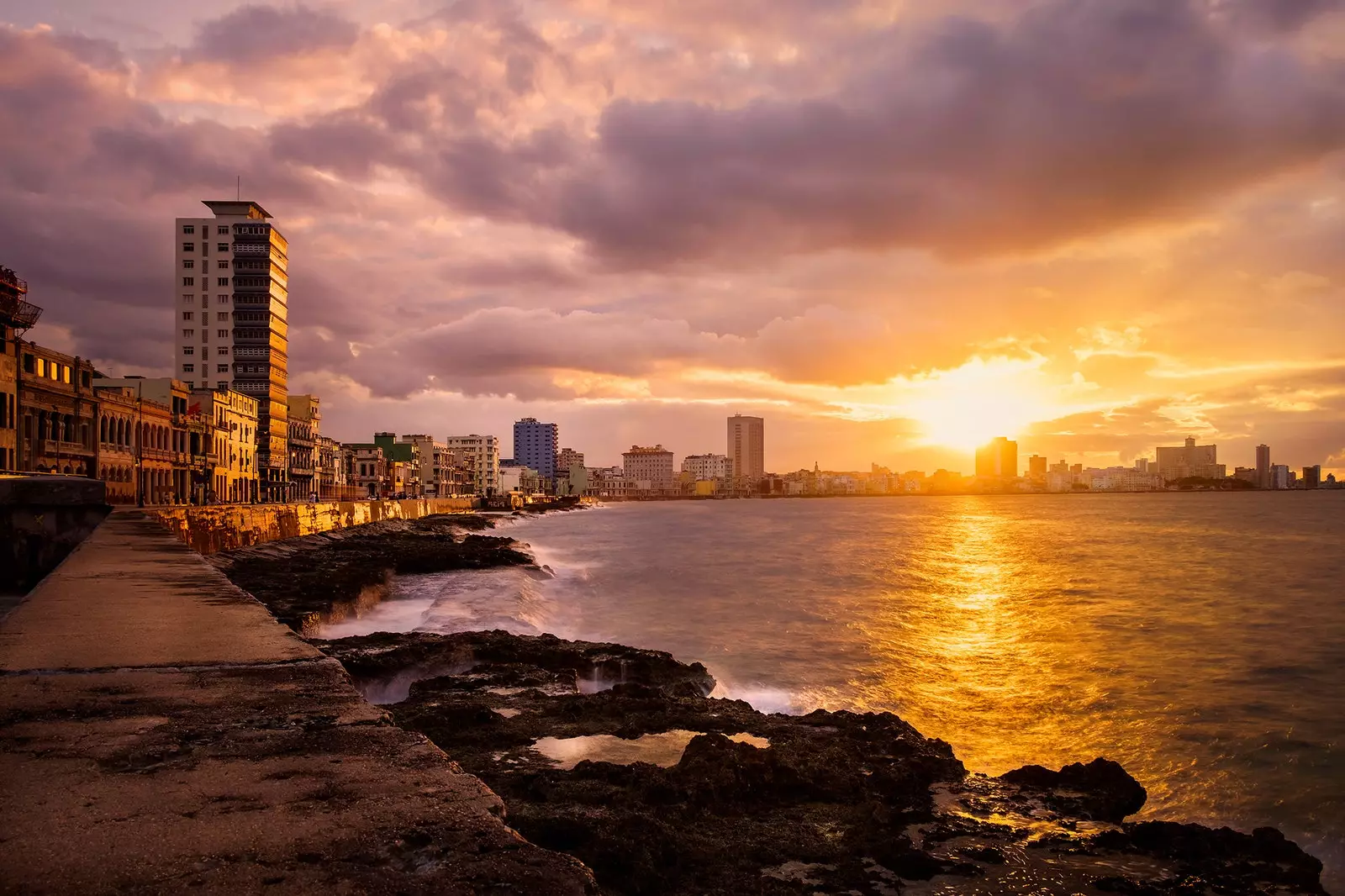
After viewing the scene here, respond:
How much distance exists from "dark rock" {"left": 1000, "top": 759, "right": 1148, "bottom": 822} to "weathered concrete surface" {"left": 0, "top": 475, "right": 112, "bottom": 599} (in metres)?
13.8

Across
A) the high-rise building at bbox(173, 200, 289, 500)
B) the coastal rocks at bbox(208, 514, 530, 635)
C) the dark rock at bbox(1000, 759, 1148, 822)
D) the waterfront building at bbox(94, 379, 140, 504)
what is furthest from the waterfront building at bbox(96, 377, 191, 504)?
the dark rock at bbox(1000, 759, 1148, 822)

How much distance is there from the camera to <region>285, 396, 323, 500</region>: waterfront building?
369 ft

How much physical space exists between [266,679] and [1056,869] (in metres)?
6.84

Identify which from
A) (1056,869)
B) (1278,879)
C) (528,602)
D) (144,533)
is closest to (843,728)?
(1056,869)

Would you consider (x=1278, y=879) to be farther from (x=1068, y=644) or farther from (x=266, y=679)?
(x=1068, y=644)

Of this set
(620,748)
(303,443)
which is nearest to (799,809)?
(620,748)

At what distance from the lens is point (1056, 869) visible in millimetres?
7633

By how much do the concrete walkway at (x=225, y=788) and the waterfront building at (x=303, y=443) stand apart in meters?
115

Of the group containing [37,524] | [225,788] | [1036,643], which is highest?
[37,524]

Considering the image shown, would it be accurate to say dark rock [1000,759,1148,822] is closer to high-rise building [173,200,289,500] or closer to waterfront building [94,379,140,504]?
waterfront building [94,379,140,504]

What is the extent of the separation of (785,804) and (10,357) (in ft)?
177

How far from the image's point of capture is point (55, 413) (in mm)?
52094

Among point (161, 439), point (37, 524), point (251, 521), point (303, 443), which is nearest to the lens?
point (37, 524)

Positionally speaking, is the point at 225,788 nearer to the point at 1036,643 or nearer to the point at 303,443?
the point at 1036,643
